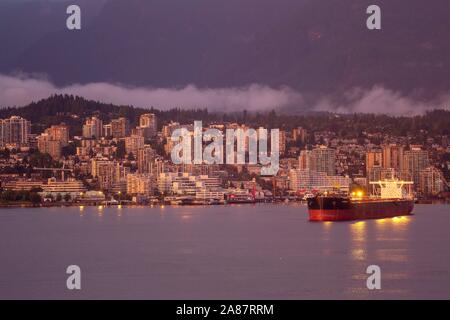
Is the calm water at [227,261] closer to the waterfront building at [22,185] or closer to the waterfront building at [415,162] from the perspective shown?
the waterfront building at [415,162]

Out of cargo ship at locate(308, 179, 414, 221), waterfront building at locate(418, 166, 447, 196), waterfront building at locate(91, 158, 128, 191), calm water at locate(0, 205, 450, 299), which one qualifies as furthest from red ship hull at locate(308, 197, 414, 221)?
waterfront building at locate(91, 158, 128, 191)

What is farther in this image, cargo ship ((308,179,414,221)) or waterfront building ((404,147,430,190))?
waterfront building ((404,147,430,190))

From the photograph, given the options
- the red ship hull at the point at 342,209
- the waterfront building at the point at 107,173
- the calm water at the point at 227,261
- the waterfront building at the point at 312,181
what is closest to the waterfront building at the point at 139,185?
the waterfront building at the point at 107,173

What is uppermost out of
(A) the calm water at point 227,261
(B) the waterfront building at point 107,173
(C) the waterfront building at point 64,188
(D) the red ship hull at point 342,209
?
(B) the waterfront building at point 107,173

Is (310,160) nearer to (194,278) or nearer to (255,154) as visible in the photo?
(255,154)

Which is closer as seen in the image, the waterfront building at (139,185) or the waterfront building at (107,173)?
the waterfront building at (139,185)

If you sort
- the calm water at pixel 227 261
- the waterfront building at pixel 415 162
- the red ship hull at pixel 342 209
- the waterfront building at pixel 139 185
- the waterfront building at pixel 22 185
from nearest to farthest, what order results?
the calm water at pixel 227 261 < the red ship hull at pixel 342 209 < the waterfront building at pixel 415 162 < the waterfront building at pixel 22 185 < the waterfront building at pixel 139 185

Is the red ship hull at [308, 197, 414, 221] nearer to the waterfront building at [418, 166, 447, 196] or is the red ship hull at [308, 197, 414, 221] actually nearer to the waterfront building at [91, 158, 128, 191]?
the waterfront building at [418, 166, 447, 196]
